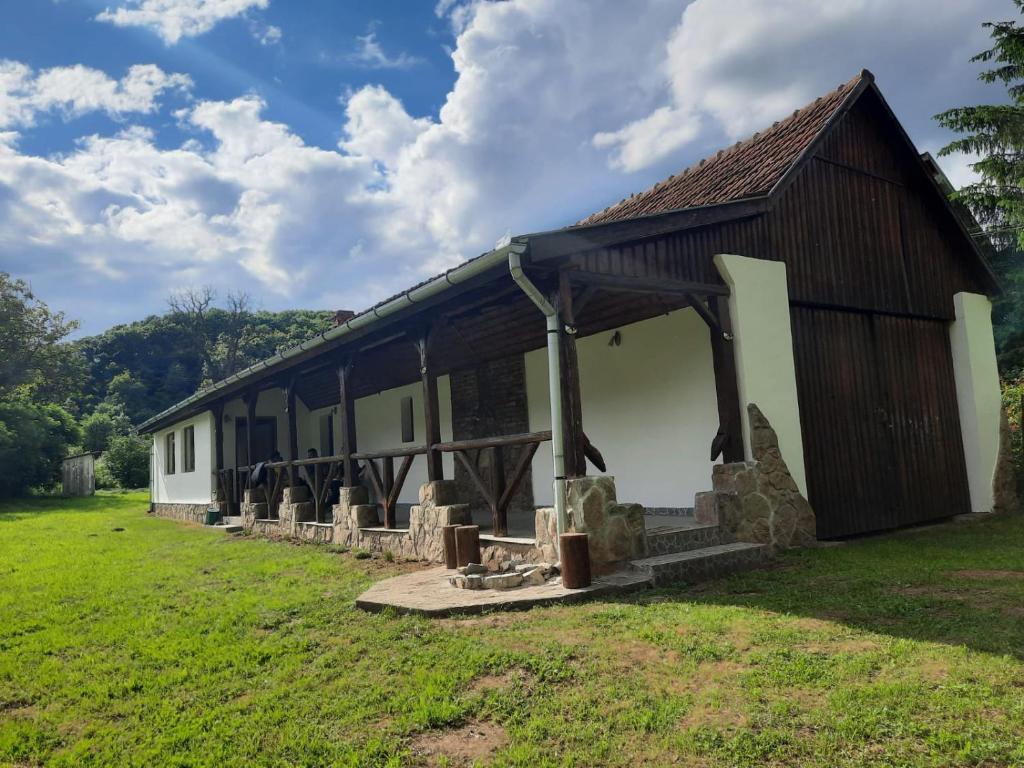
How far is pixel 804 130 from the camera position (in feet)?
26.9

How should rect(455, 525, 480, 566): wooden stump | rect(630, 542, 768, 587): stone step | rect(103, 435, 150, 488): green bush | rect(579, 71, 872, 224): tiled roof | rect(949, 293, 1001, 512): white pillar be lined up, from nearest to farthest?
rect(630, 542, 768, 587): stone step → rect(455, 525, 480, 566): wooden stump → rect(579, 71, 872, 224): tiled roof → rect(949, 293, 1001, 512): white pillar → rect(103, 435, 150, 488): green bush

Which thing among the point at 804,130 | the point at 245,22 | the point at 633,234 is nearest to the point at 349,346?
the point at 245,22

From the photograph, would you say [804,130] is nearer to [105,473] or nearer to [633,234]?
[633,234]

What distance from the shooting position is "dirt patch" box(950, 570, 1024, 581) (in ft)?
17.0

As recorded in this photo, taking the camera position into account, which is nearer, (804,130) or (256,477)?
(804,130)

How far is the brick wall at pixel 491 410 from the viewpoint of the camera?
35.0 ft

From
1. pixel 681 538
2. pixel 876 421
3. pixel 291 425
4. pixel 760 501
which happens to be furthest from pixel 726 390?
pixel 291 425

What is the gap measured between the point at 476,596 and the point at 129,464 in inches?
1119

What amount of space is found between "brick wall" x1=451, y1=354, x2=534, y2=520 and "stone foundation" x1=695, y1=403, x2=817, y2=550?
4.21 meters

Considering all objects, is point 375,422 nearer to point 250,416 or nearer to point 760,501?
point 250,416

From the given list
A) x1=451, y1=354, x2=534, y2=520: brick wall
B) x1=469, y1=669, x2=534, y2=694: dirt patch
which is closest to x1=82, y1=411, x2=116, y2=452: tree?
x1=451, y1=354, x2=534, y2=520: brick wall

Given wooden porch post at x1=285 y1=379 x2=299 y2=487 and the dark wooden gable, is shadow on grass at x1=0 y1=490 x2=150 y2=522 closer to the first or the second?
wooden porch post at x1=285 y1=379 x2=299 y2=487

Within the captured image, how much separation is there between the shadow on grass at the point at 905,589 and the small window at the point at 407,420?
8031mm

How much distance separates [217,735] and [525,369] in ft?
26.1
